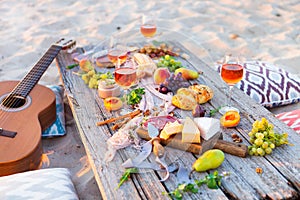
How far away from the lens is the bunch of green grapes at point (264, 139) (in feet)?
6.11

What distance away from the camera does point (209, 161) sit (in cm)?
176

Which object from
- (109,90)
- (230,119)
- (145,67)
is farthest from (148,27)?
(230,119)

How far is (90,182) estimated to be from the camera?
241 cm

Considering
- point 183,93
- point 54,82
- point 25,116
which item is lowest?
point 54,82

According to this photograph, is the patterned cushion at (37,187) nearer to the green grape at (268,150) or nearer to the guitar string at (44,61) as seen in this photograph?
the guitar string at (44,61)

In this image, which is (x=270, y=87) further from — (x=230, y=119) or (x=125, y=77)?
(x=125, y=77)

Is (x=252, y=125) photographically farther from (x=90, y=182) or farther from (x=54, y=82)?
(x=54, y=82)

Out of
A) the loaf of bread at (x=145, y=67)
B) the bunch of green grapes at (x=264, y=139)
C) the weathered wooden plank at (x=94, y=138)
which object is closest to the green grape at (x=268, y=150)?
the bunch of green grapes at (x=264, y=139)

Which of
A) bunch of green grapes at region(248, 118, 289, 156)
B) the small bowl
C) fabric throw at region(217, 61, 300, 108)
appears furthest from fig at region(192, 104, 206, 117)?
fabric throw at region(217, 61, 300, 108)

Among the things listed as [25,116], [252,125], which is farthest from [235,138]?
[25,116]

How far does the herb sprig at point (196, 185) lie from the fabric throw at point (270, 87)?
1.32 meters

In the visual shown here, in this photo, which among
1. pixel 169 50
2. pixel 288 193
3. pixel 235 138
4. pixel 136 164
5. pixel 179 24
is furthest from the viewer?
pixel 179 24

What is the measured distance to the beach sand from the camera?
4.02 m

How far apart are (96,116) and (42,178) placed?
490mm
